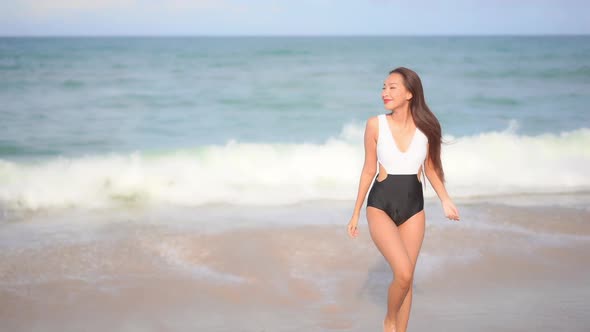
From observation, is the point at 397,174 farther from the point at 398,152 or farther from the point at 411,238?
the point at 411,238

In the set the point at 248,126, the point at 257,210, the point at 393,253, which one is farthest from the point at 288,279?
the point at 248,126

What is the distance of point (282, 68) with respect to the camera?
2734cm

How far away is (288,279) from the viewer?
5.94 meters

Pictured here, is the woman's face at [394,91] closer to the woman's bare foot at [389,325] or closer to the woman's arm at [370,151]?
the woman's arm at [370,151]

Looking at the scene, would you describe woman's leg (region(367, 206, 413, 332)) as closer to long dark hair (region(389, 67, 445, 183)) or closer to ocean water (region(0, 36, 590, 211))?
long dark hair (region(389, 67, 445, 183))

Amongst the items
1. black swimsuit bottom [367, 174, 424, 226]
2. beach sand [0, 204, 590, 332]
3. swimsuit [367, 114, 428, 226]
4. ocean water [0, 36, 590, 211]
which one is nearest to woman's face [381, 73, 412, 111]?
swimsuit [367, 114, 428, 226]

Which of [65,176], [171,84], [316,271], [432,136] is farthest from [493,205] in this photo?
[171,84]

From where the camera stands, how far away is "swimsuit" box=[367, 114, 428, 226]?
415 centimetres

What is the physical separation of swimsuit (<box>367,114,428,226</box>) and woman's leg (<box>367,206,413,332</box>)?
0.07m

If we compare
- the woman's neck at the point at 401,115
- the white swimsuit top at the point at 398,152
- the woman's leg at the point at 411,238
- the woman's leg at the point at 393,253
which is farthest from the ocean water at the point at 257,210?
the woman's neck at the point at 401,115

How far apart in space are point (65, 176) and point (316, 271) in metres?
6.67

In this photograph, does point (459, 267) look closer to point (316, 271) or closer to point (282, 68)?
point (316, 271)

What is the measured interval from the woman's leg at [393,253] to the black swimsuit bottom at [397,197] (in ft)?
0.14

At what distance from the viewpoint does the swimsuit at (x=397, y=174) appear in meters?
4.15
